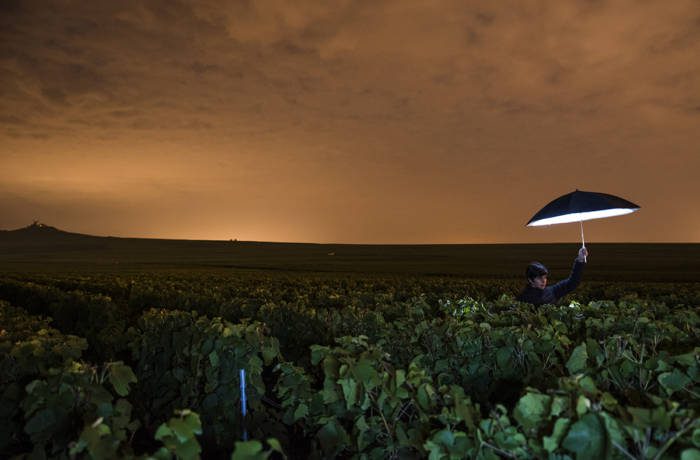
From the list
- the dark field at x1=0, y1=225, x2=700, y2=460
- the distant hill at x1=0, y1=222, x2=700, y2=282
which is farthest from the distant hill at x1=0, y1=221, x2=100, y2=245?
the dark field at x1=0, y1=225, x2=700, y2=460

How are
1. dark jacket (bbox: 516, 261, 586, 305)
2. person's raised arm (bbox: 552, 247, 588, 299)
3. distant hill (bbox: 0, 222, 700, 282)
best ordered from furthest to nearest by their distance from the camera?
distant hill (bbox: 0, 222, 700, 282) → person's raised arm (bbox: 552, 247, 588, 299) → dark jacket (bbox: 516, 261, 586, 305)

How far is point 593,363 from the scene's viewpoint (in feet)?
13.5

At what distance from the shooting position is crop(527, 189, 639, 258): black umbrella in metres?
7.81

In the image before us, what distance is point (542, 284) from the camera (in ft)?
26.1

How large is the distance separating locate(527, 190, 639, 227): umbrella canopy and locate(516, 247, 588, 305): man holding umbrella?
0.60 m

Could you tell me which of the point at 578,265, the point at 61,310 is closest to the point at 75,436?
the point at 578,265

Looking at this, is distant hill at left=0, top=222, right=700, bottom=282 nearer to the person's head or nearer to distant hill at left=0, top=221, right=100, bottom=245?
distant hill at left=0, top=221, right=100, bottom=245

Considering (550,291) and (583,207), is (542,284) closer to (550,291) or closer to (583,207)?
(550,291)

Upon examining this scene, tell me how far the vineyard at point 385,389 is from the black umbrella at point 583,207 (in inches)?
56.8

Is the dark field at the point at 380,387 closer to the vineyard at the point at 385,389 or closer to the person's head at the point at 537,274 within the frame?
the vineyard at the point at 385,389

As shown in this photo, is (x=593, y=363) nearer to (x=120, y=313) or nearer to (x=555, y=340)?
(x=555, y=340)

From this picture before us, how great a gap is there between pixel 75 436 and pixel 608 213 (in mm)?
7885

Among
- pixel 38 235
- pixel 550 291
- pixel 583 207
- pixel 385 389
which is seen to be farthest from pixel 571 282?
pixel 38 235

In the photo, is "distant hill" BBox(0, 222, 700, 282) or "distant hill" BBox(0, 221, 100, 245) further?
"distant hill" BBox(0, 221, 100, 245)
